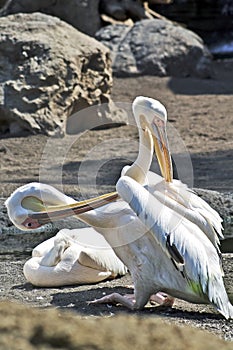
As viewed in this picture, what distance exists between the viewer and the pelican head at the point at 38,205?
4.70 meters

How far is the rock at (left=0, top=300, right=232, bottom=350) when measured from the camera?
1.77 metres

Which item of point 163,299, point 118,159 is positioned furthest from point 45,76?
point 163,299

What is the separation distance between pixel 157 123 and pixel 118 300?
97 centimetres

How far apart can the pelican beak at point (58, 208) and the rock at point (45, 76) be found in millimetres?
5989

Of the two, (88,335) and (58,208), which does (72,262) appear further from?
(88,335)

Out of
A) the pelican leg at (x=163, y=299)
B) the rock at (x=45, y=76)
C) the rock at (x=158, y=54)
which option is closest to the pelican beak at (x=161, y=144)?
the pelican leg at (x=163, y=299)

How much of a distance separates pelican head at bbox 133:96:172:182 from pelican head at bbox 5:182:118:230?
0.35 m

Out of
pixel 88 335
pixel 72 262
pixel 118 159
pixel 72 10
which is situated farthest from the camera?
pixel 72 10

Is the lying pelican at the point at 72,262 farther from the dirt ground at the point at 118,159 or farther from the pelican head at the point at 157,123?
the pelican head at the point at 157,123

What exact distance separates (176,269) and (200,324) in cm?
33

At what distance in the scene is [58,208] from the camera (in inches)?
185

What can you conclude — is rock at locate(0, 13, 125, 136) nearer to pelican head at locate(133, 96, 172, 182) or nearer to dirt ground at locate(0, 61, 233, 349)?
dirt ground at locate(0, 61, 233, 349)

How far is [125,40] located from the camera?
14.5 m

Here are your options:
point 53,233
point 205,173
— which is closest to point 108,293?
point 53,233
